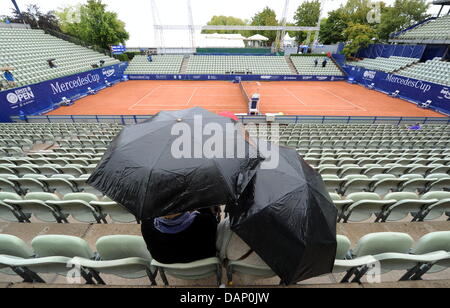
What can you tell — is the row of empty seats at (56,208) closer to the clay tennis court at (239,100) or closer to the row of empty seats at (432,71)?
the clay tennis court at (239,100)

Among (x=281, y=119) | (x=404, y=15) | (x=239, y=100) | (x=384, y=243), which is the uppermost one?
(x=404, y=15)

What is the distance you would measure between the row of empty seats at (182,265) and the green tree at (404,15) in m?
50.0

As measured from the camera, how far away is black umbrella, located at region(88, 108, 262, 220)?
1913 mm

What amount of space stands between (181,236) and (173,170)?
689mm

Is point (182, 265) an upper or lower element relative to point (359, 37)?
lower

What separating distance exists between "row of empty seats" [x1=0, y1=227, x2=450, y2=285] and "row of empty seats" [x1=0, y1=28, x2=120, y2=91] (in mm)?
23049

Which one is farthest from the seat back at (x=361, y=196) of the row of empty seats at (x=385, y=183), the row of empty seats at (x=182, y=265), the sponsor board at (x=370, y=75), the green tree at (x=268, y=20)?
the green tree at (x=268, y=20)

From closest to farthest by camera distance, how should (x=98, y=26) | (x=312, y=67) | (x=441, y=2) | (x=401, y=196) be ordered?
(x=401, y=196)
(x=441, y=2)
(x=98, y=26)
(x=312, y=67)

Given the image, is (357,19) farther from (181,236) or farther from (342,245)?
(181,236)

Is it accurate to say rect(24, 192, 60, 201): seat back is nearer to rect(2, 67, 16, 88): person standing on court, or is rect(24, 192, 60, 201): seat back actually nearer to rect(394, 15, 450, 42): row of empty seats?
rect(2, 67, 16, 88): person standing on court

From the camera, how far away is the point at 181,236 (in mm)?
2080

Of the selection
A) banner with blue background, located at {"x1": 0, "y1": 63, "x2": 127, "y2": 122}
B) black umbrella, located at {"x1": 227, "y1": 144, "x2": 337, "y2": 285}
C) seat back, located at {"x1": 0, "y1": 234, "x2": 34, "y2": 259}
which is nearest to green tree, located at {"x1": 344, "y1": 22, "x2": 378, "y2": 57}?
banner with blue background, located at {"x1": 0, "y1": 63, "x2": 127, "y2": 122}

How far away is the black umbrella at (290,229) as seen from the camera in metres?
1.77

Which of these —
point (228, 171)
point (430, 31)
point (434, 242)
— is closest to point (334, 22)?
point (430, 31)
